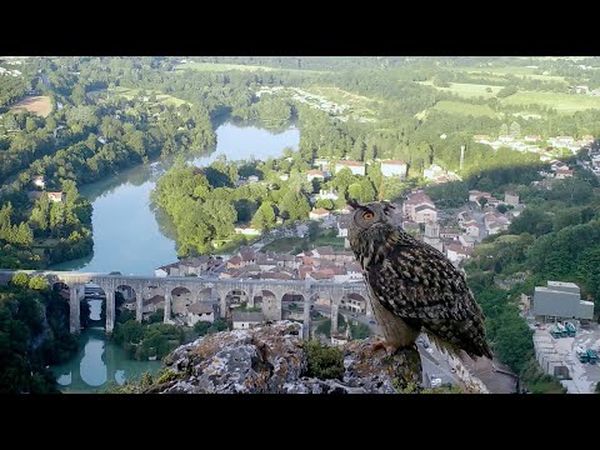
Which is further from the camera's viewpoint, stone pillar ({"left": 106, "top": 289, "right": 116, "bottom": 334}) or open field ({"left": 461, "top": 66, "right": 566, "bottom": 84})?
open field ({"left": 461, "top": 66, "right": 566, "bottom": 84})

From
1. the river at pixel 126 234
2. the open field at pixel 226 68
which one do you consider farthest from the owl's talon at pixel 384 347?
the open field at pixel 226 68

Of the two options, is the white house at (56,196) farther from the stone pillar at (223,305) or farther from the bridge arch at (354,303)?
the bridge arch at (354,303)

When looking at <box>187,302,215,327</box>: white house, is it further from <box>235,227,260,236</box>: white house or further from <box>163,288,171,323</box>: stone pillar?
<box>235,227,260,236</box>: white house

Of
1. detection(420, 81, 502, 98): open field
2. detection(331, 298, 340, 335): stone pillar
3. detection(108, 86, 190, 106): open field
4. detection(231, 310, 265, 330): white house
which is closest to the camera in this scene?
detection(331, 298, 340, 335): stone pillar

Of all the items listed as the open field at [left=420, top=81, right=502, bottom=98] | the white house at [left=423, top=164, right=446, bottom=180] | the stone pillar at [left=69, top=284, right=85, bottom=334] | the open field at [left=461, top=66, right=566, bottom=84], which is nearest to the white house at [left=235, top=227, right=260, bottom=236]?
the stone pillar at [left=69, top=284, right=85, bottom=334]

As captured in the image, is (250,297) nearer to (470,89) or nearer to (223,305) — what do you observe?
(223,305)

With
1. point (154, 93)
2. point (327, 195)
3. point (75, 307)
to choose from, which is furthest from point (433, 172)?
point (75, 307)
